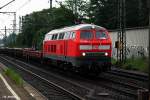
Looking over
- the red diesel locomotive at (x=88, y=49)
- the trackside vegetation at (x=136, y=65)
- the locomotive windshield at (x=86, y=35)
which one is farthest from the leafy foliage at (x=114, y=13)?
the locomotive windshield at (x=86, y=35)

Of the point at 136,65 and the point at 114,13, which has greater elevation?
the point at 114,13

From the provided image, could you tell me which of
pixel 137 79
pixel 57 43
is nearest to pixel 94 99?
pixel 137 79

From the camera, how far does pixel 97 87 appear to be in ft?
69.4

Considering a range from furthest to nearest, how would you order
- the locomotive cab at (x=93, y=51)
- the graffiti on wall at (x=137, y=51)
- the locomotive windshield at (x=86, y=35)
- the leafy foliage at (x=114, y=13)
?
the leafy foliage at (x=114, y=13)
the graffiti on wall at (x=137, y=51)
the locomotive windshield at (x=86, y=35)
the locomotive cab at (x=93, y=51)

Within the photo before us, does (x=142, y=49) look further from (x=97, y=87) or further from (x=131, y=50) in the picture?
(x=97, y=87)

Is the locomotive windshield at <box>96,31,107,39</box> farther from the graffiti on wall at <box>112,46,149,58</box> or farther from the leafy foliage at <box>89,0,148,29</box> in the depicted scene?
the leafy foliage at <box>89,0,148,29</box>

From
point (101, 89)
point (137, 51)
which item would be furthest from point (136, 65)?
point (101, 89)

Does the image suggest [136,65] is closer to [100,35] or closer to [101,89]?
[100,35]

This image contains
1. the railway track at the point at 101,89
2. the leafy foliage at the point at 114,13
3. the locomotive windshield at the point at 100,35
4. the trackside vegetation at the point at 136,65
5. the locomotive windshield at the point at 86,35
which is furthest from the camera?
the leafy foliage at the point at 114,13

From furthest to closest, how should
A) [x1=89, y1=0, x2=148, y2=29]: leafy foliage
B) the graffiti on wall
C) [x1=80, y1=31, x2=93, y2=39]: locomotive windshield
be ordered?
1. [x1=89, y1=0, x2=148, y2=29]: leafy foliage
2. the graffiti on wall
3. [x1=80, y1=31, x2=93, y2=39]: locomotive windshield

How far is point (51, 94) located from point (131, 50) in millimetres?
23526

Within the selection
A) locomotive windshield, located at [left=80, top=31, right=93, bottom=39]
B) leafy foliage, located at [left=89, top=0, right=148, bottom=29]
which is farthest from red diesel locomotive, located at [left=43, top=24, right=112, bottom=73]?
leafy foliage, located at [left=89, top=0, right=148, bottom=29]

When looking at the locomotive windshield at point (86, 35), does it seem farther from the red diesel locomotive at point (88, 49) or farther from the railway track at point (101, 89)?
the railway track at point (101, 89)

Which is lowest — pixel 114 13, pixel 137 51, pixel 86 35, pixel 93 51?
pixel 137 51
